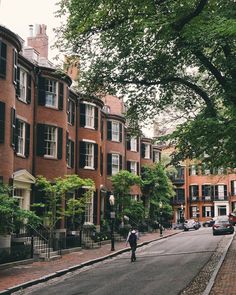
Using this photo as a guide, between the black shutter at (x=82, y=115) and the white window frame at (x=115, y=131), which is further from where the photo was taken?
the white window frame at (x=115, y=131)

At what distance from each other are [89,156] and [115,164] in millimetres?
8898

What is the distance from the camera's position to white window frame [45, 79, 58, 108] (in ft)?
102

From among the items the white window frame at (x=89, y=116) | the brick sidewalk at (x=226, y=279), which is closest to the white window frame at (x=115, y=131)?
the white window frame at (x=89, y=116)

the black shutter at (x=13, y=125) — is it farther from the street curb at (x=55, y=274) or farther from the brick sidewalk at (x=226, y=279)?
the brick sidewalk at (x=226, y=279)

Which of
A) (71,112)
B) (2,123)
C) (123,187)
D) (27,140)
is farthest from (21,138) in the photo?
(123,187)

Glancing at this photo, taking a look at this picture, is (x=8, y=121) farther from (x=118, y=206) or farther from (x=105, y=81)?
(x=118, y=206)

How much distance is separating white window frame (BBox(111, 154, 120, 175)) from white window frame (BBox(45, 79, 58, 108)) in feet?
51.8

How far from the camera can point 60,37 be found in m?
20.7

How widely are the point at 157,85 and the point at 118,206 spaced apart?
2174cm

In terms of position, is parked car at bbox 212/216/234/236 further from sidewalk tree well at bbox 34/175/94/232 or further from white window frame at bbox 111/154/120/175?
sidewalk tree well at bbox 34/175/94/232

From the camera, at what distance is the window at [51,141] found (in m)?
30.6

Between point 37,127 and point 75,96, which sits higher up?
point 75,96

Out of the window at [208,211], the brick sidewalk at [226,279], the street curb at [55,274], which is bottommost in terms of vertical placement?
the street curb at [55,274]

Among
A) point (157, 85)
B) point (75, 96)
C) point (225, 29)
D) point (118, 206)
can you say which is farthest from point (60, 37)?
point (118, 206)
